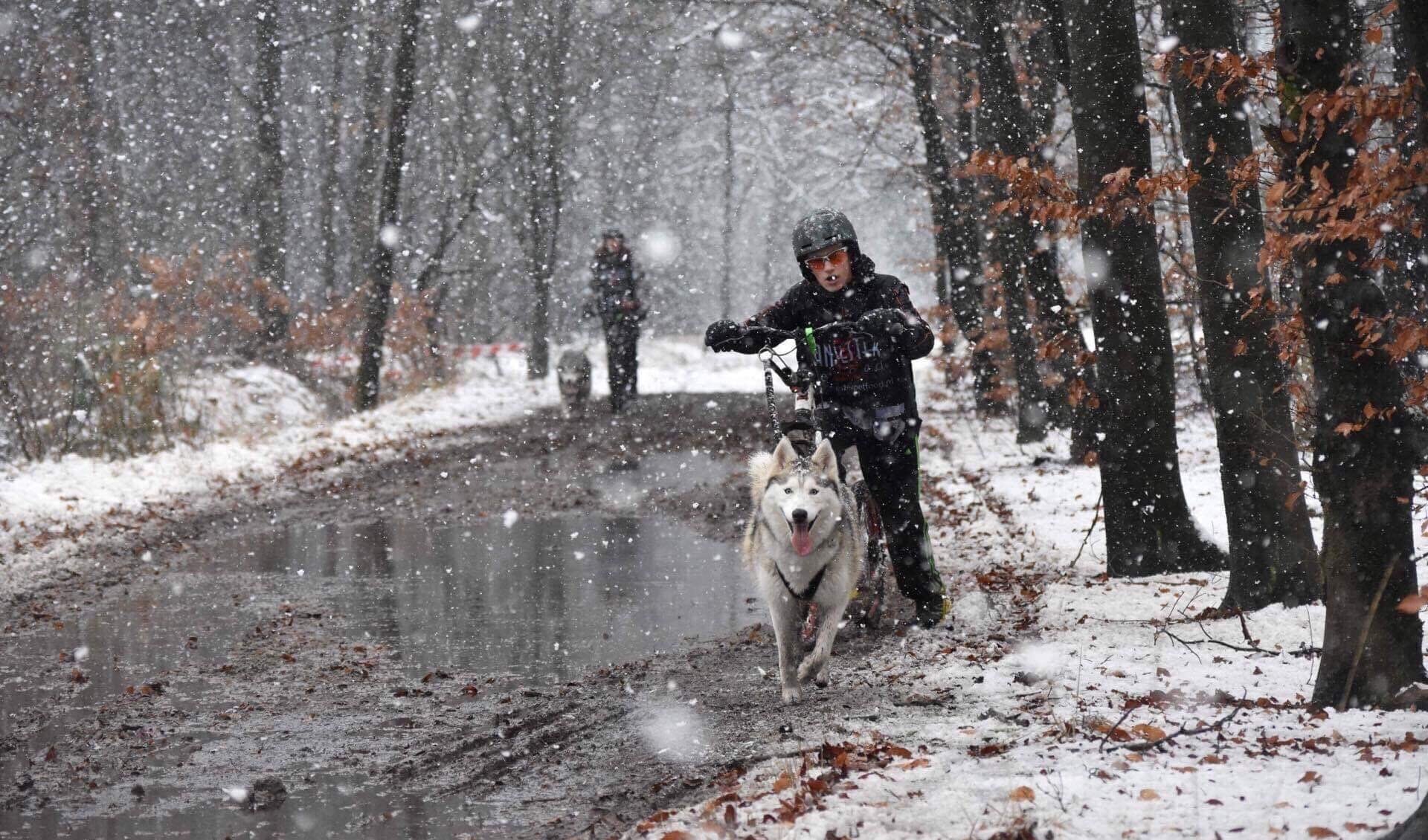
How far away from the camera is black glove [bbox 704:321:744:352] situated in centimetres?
699

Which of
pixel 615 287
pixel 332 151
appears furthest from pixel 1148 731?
pixel 332 151

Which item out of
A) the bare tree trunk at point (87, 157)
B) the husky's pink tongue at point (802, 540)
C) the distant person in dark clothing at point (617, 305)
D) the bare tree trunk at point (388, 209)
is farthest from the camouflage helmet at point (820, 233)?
the bare tree trunk at point (87, 157)

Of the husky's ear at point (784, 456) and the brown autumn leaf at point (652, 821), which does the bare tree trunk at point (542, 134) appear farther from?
the brown autumn leaf at point (652, 821)

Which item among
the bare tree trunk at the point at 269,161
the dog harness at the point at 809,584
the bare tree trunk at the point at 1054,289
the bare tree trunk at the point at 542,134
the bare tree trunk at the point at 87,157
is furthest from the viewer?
the bare tree trunk at the point at 542,134

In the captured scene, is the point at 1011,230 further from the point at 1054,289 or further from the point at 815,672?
the point at 815,672

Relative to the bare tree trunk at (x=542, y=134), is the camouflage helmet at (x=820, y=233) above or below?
below

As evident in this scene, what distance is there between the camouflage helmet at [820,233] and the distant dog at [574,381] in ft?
56.6

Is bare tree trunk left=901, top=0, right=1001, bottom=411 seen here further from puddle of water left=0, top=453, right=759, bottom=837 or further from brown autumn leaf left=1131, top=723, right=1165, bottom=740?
brown autumn leaf left=1131, top=723, right=1165, bottom=740

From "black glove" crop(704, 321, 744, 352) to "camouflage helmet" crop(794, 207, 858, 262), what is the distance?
1.70ft

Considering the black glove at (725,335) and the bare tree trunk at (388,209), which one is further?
the bare tree trunk at (388,209)

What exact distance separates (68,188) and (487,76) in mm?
11147

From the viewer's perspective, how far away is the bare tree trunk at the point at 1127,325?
8156 mm

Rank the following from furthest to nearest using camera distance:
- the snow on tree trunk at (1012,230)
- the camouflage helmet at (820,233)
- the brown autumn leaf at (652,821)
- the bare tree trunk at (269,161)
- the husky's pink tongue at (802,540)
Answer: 1. the bare tree trunk at (269,161)
2. the snow on tree trunk at (1012,230)
3. the camouflage helmet at (820,233)
4. the husky's pink tongue at (802,540)
5. the brown autumn leaf at (652,821)

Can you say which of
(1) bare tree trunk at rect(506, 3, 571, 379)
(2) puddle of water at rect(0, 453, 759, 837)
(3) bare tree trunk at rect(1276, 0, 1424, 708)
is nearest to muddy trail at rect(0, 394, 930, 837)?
(2) puddle of water at rect(0, 453, 759, 837)
